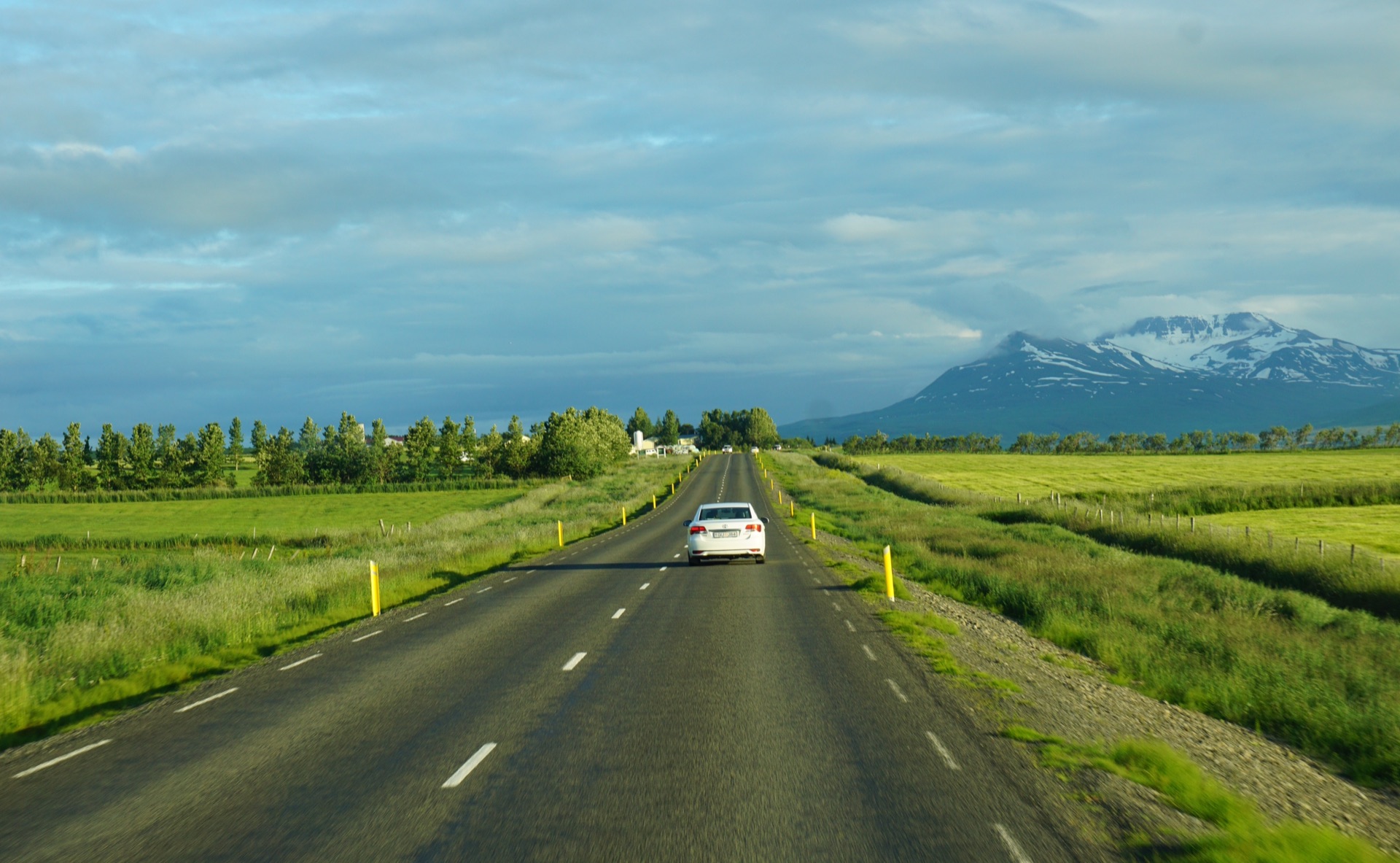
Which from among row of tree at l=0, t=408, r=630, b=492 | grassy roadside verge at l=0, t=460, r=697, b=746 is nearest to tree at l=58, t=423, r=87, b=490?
row of tree at l=0, t=408, r=630, b=492

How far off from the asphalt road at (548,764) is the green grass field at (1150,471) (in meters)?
65.1

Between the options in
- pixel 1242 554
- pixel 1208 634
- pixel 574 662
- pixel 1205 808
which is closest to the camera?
pixel 1205 808

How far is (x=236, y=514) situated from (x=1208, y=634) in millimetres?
94480

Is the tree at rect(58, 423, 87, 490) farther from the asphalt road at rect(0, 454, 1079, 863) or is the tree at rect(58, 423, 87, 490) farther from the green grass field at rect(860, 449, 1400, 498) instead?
the asphalt road at rect(0, 454, 1079, 863)

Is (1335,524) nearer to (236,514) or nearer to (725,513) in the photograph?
(725,513)

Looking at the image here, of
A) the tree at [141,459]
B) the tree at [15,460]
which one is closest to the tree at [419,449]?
the tree at [141,459]

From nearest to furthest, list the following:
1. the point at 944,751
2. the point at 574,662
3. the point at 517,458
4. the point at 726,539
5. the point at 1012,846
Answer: the point at 1012,846 → the point at 944,751 → the point at 574,662 → the point at 726,539 → the point at 517,458

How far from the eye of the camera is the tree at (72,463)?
154 metres

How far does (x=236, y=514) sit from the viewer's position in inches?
3740

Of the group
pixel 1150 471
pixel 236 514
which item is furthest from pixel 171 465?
pixel 1150 471

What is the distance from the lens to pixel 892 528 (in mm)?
44562

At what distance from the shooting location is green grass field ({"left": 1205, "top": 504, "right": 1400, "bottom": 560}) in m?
40.1

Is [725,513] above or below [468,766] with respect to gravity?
above

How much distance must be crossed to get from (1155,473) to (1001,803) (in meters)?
104
